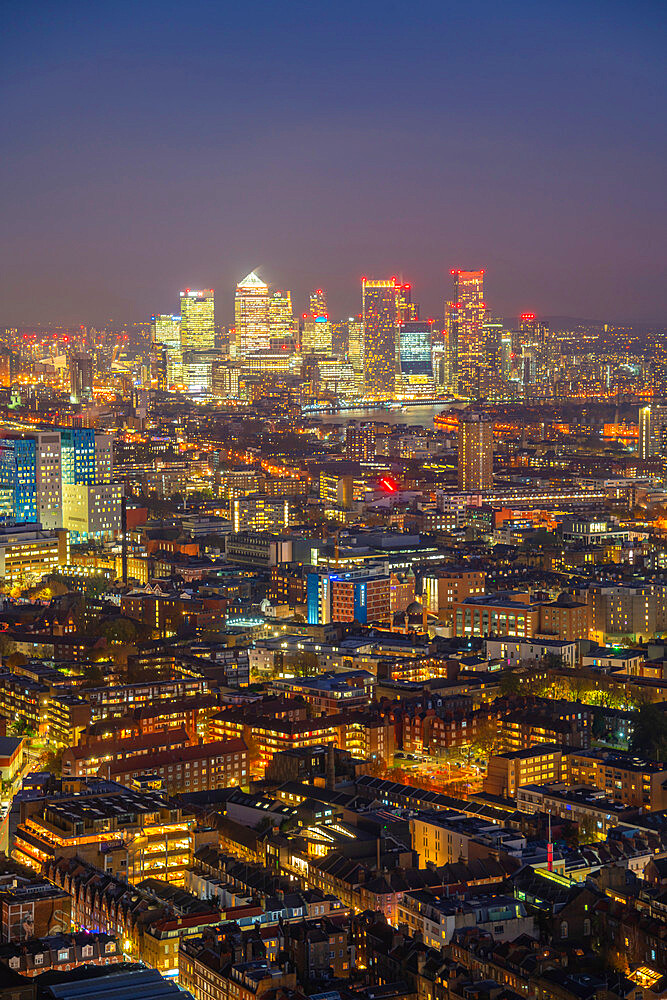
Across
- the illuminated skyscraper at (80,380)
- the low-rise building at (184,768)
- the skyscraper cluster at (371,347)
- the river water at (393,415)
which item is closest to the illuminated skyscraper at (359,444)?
the river water at (393,415)

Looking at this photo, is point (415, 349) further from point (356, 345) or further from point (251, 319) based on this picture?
point (251, 319)

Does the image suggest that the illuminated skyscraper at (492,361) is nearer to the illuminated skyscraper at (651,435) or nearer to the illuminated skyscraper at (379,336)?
the illuminated skyscraper at (379,336)

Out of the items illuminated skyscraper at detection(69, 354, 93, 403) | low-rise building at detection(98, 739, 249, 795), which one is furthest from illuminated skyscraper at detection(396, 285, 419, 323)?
low-rise building at detection(98, 739, 249, 795)

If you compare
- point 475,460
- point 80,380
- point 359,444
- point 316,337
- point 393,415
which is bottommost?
point 475,460

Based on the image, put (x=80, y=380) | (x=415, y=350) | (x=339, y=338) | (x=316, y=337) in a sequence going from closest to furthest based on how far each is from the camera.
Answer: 1. (x=80, y=380)
2. (x=415, y=350)
3. (x=316, y=337)
4. (x=339, y=338)

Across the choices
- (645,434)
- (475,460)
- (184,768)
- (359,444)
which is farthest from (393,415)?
(184,768)

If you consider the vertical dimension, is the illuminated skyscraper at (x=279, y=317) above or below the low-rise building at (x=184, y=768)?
above
